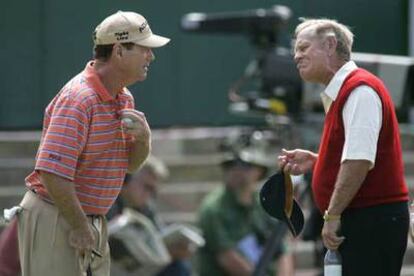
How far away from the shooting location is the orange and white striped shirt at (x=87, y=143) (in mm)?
5785

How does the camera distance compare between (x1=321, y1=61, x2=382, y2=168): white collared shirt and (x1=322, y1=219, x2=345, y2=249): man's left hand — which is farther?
(x1=322, y1=219, x2=345, y2=249): man's left hand

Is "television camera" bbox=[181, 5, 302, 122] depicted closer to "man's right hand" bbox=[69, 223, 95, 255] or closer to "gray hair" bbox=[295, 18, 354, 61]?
"gray hair" bbox=[295, 18, 354, 61]

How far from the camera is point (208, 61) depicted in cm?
1206

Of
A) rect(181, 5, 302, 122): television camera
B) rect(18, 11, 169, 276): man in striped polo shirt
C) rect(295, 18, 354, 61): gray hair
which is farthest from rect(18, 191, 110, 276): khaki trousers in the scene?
rect(181, 5, 302, 122): television camera

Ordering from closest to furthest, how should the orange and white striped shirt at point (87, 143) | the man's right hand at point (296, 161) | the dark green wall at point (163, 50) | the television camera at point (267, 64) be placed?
the orange and white striped shirt at point (87, 143) → the man's right hand at point (296, 161) → the television camera at point (267, 64) → the dark green wall at point (163, 50)

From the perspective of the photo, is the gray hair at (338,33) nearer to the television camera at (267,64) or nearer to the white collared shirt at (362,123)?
the white collared shirt at (362,123)

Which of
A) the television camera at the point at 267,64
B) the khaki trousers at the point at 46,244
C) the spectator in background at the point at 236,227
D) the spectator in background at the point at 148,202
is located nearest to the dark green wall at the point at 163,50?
the television camera at the point at 267,64

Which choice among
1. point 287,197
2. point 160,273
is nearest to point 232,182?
point 160,273

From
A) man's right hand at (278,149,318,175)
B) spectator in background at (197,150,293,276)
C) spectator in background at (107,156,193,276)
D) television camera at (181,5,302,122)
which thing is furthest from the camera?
television camera at (181,5,302,122)

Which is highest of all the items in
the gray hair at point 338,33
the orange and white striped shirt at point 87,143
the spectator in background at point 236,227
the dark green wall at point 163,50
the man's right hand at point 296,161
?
the gray hair at point 338,33

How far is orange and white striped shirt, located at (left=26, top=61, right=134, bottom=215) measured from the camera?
5.79 meters

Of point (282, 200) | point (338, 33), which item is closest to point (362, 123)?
point (338, 33)

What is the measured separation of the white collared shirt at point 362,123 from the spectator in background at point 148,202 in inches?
135

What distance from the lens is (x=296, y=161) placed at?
20.8 ft
